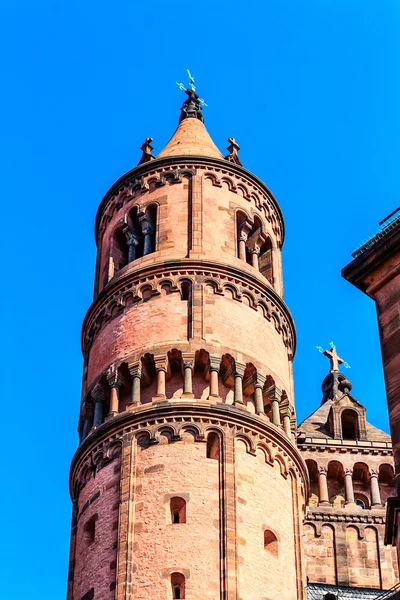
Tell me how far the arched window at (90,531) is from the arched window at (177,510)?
2.35 meters

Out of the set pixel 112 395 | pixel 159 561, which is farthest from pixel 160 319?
pixel 159 561

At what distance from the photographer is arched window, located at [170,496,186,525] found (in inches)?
1382

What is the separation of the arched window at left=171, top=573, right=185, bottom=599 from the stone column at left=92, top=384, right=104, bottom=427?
5.86 m

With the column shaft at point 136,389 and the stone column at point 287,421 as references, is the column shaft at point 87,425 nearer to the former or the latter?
the column shaft at point 136,389

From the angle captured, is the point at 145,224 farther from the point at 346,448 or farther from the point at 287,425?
the point at 346,448

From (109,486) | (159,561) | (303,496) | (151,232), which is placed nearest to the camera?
(159,561)

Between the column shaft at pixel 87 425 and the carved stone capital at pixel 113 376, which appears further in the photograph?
the column shaft at pixel 87 425

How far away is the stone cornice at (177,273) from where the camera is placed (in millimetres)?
40469

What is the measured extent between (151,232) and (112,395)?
248 inches

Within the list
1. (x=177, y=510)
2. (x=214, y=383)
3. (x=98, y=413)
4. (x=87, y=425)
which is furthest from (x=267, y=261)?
(x=177, y=510)

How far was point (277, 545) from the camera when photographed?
36031 mm

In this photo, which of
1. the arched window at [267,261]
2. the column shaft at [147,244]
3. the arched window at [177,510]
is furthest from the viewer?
the arched window at [267,261]

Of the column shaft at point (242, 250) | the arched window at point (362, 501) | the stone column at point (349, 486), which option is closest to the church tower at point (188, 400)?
the column shaft at point (242, 250)

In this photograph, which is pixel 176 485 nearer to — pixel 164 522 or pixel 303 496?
pixel 164 522
